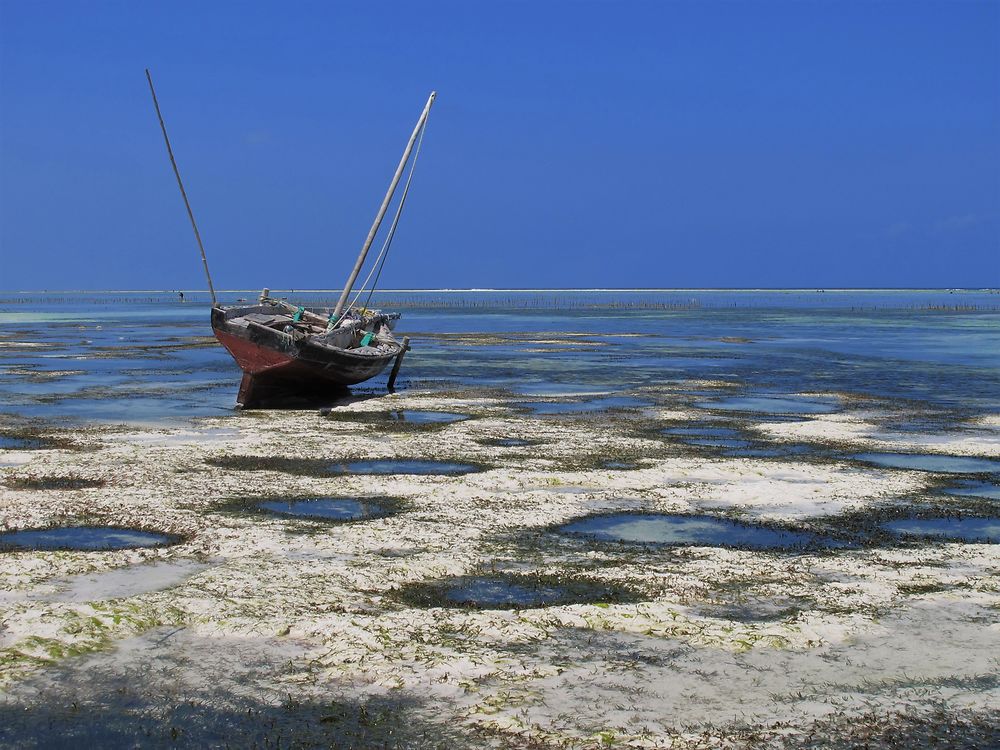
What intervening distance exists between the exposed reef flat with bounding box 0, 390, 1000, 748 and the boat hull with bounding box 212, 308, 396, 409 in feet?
25.2

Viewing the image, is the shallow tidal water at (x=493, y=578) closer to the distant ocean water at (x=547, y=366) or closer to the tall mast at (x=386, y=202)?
the distant ocean water at (x=547, y=366)

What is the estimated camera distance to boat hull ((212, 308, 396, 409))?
76.2 feet

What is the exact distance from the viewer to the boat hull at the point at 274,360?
23219mm

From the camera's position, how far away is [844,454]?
17.3 meters

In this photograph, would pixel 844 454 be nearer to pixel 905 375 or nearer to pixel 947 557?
pixel 947 557

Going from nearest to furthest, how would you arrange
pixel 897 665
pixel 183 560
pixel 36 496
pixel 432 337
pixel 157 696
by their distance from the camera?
pixel 157 696
pixel 897 665
pixel 183 560
pixel 36 496
pixel 432 337

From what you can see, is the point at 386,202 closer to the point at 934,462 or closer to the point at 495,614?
the point at 934,462

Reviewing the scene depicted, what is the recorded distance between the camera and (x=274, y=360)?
23234 mm

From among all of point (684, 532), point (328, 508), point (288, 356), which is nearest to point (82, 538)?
point (328, 508)

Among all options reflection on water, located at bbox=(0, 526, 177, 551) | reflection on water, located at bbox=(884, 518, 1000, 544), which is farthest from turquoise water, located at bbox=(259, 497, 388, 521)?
reflection on water, located at bbox=(884, 518, 1000, 544)

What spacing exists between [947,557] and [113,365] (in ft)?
103

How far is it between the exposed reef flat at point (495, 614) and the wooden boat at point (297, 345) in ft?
25.3

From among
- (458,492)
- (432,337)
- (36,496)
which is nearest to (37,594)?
(36,496)

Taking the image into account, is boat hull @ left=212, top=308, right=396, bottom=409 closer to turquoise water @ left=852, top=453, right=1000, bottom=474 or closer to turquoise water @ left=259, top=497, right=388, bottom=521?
turquoise water @ left=259, top=497, right=388, bottom=521
